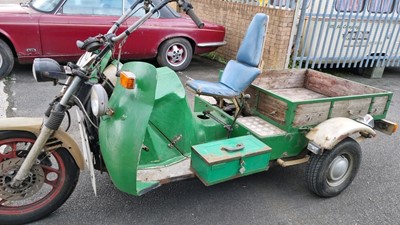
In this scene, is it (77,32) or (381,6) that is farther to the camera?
(381,6)

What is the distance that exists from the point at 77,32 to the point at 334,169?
4739mm

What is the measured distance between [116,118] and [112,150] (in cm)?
20

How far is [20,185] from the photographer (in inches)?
91.4

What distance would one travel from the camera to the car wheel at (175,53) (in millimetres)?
6637

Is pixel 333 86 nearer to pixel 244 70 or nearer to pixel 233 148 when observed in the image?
pixel 244 70

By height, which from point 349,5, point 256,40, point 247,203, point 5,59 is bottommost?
point 247,203

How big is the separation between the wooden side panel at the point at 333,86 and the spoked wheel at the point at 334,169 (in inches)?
29.4

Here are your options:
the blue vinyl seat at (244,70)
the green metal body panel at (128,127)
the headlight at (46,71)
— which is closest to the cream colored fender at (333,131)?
the blue vinyl seat at (244,70)

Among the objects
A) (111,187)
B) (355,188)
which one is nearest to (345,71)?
(355,188)

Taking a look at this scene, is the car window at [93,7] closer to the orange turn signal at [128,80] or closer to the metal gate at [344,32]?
the metal gate at [344,32]

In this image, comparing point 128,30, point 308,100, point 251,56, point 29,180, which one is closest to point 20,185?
point 29,180

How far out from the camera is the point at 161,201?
2.79m

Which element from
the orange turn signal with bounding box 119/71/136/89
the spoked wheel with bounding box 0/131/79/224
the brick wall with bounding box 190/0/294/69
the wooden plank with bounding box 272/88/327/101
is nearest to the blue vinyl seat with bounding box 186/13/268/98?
the wooden plank with bounding box 272/88/327/101

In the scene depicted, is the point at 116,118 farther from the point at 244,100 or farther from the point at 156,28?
the point at 156,28
